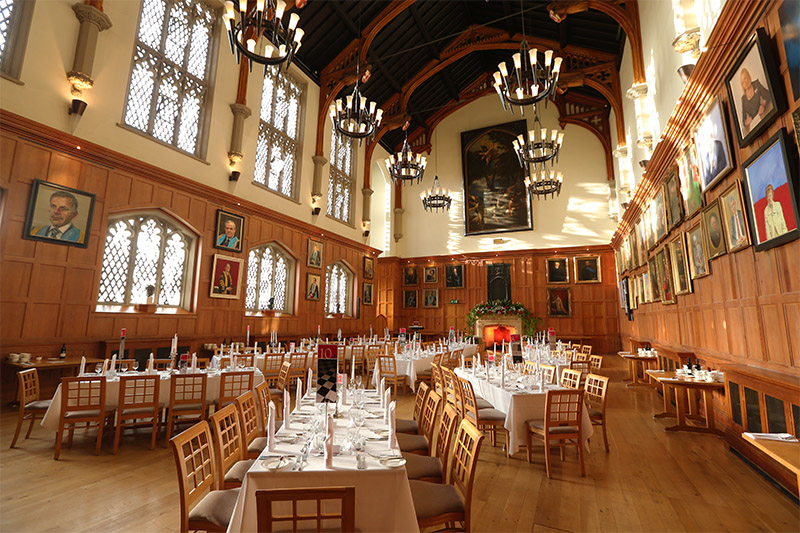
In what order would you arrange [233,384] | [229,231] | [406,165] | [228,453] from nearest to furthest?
[228,453], [233,384], [229,231], [406,165]

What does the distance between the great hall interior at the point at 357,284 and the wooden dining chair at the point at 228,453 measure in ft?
0.08

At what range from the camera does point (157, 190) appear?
803cm

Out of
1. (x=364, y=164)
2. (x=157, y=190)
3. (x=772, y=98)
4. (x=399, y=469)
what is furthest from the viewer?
(x=364, y=164)

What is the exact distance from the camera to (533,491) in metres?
3.45

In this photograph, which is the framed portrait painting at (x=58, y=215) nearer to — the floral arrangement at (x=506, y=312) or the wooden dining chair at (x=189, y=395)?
the wooden dining chair at (x=189, y=395)

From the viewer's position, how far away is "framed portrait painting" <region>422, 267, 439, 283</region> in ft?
56.9

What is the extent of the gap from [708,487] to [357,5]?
1292cm

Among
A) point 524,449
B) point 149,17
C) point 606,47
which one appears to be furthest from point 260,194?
point 606,47

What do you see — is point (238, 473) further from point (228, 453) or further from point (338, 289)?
point (338, 289)

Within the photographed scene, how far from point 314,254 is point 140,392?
8.17 m

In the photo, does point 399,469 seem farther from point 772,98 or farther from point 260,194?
point 260,194

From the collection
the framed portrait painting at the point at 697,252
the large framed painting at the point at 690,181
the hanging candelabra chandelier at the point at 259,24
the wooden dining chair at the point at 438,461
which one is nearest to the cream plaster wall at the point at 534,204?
the large framed painting at the point at 690,181

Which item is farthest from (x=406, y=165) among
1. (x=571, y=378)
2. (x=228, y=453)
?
(x=228, y=453)

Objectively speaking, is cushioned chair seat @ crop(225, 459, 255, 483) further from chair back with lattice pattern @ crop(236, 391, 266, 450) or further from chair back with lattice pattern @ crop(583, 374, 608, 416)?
chair back with lattice pattern @ crop(583, 374, 608, 416)
